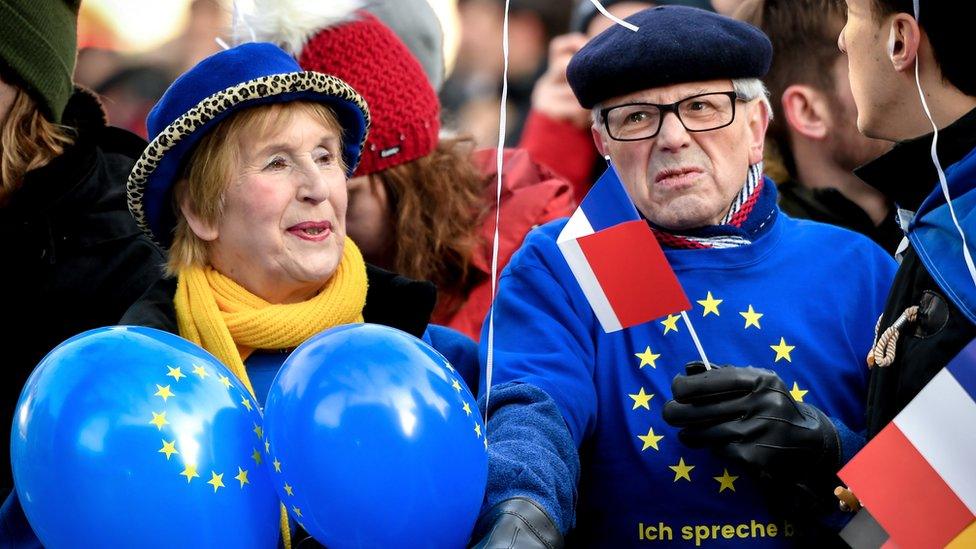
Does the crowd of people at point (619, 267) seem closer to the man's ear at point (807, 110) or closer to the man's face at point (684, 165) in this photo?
the man's face at point (684, 165)

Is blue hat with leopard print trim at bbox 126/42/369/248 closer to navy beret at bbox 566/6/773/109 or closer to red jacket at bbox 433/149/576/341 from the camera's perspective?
navy beret at bbox 566/6/773/109

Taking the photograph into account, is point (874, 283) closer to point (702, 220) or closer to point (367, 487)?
point (702, 220)

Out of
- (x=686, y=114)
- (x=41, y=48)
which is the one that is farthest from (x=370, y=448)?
(x=41, y=48)

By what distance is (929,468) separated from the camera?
8.89 feet

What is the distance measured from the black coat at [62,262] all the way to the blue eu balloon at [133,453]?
1.12m

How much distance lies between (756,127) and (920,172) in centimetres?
70

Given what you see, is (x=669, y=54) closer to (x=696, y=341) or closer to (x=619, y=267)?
(x=619, y=267)

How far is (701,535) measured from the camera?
3.30 meters

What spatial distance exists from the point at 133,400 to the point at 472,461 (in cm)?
69

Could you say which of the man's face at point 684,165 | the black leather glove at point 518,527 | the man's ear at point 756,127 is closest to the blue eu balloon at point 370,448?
the black leather glove at point 518,527

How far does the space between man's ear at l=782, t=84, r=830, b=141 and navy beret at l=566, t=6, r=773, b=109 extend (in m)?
1.41

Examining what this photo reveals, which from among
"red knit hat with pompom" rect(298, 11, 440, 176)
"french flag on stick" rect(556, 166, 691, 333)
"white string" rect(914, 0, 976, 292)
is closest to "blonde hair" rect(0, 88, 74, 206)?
"red knit hat with pompom" rect(298, 11, 440, 176)

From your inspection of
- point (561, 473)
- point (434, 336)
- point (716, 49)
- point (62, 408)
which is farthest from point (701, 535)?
point (62, 408)

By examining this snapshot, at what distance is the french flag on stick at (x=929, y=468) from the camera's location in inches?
104
